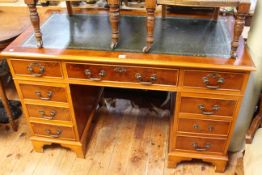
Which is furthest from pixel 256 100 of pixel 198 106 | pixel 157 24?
pixel 157 24

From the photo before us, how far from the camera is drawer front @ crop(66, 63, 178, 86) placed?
4.35 ft

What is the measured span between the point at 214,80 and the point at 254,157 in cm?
Answer: 41

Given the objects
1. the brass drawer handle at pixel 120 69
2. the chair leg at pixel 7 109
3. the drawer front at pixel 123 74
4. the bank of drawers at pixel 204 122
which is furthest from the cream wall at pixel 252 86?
the chair leg at pixel 7 109

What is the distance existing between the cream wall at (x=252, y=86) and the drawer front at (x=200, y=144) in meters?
0.20

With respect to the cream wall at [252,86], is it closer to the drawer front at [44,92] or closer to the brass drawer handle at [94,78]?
the brass drawer handle at [94,78]

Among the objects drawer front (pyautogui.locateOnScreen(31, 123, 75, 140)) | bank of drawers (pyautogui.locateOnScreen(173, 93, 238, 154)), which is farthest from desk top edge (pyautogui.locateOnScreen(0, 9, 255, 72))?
drawer front (pyautogui.locateOnScreen(31, 123, 75, 140))

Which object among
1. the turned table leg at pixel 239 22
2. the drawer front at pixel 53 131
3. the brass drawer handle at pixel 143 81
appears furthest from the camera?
the drawer front at pixel 53 131

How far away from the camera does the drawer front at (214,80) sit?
50.2 inches

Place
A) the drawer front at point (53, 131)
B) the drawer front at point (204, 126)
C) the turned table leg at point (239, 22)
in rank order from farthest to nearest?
the drawer front at point (53, 131) < the drawer front at point (204, 126) < the turned table leg at point (239, 22)

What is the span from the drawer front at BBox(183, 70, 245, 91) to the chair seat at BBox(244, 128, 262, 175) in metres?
0.27

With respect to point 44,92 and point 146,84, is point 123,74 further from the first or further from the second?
point 44,92

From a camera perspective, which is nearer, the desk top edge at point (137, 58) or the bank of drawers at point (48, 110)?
the desk top edge at point (137, 58)

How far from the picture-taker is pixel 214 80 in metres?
1.30

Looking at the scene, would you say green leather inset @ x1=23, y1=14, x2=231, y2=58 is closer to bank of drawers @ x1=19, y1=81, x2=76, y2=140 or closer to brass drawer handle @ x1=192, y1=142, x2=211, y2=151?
bank of drawers @ x1=19, y1=81, x2=76, y2=140
